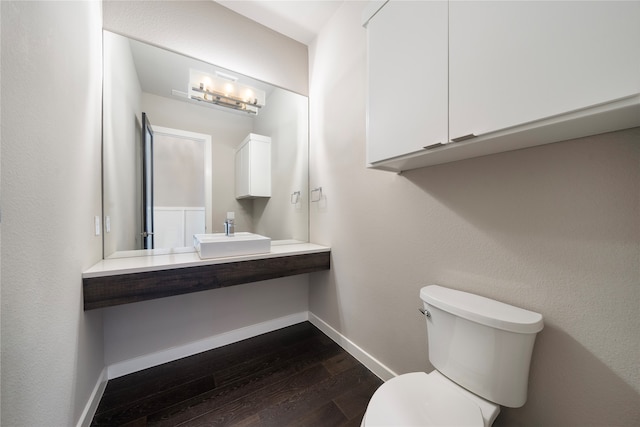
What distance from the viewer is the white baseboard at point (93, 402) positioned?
113cm

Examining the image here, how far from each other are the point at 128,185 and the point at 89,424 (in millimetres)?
1385

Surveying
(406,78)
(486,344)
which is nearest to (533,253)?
(486,344)

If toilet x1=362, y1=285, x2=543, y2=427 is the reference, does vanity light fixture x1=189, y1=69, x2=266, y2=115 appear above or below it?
above

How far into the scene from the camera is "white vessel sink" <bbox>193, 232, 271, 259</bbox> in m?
1.52

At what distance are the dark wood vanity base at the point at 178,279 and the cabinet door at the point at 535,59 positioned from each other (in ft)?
4.54

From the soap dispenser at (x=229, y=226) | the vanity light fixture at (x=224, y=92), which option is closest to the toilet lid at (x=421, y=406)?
the soap dispenser at (x=229, y=226)

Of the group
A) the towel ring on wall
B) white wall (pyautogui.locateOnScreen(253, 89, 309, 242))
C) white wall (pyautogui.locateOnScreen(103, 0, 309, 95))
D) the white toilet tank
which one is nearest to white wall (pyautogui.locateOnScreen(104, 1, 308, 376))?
white wall (pyautogui.locateOnScreen(103, 0, 309, 95))

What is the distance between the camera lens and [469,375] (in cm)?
91

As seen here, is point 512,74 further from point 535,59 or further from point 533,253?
point 533,253

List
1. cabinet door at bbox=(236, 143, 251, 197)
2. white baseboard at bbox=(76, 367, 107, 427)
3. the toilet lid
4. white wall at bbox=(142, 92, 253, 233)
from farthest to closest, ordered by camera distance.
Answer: cabinet door at bbox=(236, 143, 251, 197)
white wall at bbox=(142, 92, 253, 233)
white baseboard at bbox=(76, 367, 107, 427)
the toilet lid

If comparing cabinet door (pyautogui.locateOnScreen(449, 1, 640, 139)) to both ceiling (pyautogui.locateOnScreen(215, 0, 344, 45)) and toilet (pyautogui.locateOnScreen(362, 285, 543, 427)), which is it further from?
ceiling (pyautogui.locateOnScreen(215, 0, 344, 45))

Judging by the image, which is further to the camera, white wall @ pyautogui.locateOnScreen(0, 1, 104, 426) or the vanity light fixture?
the vanity light fixture

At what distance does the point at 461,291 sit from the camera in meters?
1.09

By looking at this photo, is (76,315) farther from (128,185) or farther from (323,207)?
(323,207)
